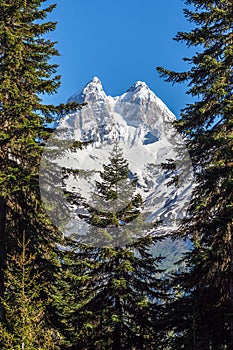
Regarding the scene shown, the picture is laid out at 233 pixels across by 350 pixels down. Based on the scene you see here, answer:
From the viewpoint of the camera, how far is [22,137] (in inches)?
453

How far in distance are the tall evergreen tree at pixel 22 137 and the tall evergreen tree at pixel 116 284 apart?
57.6 inches

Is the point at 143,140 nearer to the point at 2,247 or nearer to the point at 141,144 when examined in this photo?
the point at 141,144

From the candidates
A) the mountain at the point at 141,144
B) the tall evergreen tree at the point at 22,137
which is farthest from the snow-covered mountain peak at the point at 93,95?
the tall evergreen tree at the point at 22,137

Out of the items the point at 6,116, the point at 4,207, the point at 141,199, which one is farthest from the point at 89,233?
the point at 6,116

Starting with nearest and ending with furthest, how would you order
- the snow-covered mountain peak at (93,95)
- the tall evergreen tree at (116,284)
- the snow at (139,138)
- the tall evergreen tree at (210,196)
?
the tall evergreen tree at (210,196)
the snow at (139,138)
the tall evergreen tree at (116,284)
the snow-covered mountain peak at (93,95)

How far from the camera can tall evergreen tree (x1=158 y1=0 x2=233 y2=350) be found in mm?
10812

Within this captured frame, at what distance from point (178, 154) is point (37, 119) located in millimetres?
4509

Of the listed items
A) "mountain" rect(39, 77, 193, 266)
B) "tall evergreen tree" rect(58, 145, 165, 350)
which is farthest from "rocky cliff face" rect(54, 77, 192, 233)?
"tall evergreen tree" rect(58, 145, 165, 350)

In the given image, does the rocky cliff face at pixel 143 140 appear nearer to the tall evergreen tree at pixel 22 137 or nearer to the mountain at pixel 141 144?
the mountain at pixel 141 144

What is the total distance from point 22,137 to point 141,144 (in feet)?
17.9

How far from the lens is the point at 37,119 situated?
478 inches

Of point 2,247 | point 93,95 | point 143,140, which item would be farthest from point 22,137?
point 93,95

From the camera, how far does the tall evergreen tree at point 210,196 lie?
1081 cm

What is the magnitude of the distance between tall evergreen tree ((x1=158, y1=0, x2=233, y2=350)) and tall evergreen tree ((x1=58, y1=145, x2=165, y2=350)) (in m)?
1.68
